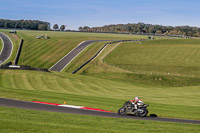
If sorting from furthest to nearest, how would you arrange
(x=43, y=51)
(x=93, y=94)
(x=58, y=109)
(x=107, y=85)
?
(x=43, y=51)
(x=107, y=85)
(x=93, y=94)
(x=58, y=109)

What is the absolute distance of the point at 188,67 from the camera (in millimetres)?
80438

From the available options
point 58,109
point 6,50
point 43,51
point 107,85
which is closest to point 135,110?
point 58,109

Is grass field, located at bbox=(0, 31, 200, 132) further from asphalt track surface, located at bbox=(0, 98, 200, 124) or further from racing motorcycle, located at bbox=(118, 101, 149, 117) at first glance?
racing motorcycle, located at bbox=(118, 101, 149, 117)

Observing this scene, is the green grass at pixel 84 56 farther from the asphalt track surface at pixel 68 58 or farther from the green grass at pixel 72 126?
the green grass at pixel 72 126

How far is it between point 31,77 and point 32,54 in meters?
50.4

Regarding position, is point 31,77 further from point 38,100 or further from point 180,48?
point 180,48

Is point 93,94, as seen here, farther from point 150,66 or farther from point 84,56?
point 84,56

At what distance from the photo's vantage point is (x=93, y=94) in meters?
40.9

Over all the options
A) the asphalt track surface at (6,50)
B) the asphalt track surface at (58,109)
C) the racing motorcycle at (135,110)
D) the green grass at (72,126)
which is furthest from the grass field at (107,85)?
the asphalt track surface at (6,50)

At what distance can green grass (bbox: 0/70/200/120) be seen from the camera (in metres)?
29.0

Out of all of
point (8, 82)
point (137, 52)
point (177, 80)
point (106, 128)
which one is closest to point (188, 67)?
point (177, 80)

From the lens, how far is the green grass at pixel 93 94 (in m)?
29.0

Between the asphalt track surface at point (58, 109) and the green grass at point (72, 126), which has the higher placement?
the green grass at point (72, 126)

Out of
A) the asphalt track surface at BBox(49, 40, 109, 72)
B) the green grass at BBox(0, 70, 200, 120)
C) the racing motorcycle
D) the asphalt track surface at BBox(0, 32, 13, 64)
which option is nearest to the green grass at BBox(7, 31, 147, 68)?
the asphalt track surface at BBox(49, 40, 109, 72)
